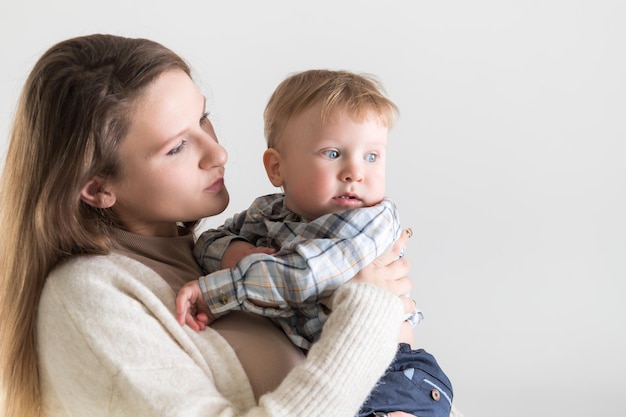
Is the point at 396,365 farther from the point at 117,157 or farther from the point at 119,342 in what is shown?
the point at 117,157

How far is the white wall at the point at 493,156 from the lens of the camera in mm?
3863

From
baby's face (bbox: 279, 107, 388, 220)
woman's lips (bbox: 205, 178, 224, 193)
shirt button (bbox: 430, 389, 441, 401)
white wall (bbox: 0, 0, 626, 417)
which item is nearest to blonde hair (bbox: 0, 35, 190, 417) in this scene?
woman's lips (bbox: 205, 178, 224, 193)

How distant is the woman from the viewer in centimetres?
176

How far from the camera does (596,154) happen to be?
13.1 feet

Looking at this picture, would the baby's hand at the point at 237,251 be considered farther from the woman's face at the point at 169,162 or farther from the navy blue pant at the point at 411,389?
the navy blue pant at the point at 411,389

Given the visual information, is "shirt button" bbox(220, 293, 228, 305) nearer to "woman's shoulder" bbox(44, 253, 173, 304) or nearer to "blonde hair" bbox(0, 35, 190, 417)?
"woman's shoulder" bbox(44, 253, 173, 304)

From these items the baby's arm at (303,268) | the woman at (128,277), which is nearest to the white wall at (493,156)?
the woman at (128,277)

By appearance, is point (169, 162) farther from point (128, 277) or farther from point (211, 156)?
point (128, 277)

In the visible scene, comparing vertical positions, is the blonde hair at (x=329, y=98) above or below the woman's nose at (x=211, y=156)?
above

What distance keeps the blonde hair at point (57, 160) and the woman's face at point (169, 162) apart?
3 centimetres

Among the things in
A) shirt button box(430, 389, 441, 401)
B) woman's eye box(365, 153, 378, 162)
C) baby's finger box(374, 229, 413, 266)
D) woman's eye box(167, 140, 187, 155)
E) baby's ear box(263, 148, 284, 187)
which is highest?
woman's eye box(365, 153, 378, 162)

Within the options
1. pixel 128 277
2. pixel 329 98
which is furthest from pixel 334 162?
pixel 128 277

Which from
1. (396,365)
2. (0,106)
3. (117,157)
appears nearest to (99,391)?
(117,157)

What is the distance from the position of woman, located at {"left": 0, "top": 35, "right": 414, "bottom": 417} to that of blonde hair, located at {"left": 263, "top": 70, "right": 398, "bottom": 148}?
19 cm
